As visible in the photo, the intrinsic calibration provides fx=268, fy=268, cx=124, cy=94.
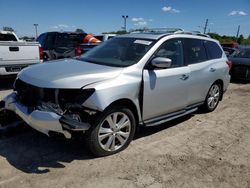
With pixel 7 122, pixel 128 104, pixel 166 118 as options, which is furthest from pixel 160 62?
pixel 7 122

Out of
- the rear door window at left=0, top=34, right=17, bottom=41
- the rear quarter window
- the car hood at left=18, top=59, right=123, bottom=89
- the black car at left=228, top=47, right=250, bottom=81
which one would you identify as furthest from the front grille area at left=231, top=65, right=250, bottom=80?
the rear door window at left=0, top=34, right=17, bottom=41

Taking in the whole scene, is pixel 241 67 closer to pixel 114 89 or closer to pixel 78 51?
pixel 78 51

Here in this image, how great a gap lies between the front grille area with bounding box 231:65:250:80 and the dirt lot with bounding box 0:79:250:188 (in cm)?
644

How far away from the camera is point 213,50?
19.8ft

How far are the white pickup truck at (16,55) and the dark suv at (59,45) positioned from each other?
220 centimetres

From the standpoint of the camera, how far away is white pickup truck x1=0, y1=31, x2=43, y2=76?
704 centimetres

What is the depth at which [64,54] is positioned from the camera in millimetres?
10055

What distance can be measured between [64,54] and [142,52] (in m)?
6.38

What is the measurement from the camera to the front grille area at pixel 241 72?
35.0ft

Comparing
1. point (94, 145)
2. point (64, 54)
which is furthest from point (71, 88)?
point (64, 54)

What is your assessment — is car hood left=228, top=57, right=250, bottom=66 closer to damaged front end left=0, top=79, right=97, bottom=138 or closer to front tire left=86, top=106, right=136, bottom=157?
front tire left=86, top=106, right=136, bottom=157

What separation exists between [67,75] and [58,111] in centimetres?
51

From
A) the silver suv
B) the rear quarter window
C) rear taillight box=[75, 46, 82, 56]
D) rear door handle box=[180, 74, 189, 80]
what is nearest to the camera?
the silver suv

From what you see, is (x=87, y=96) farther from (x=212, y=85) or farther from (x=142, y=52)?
(x=212, y=85)
